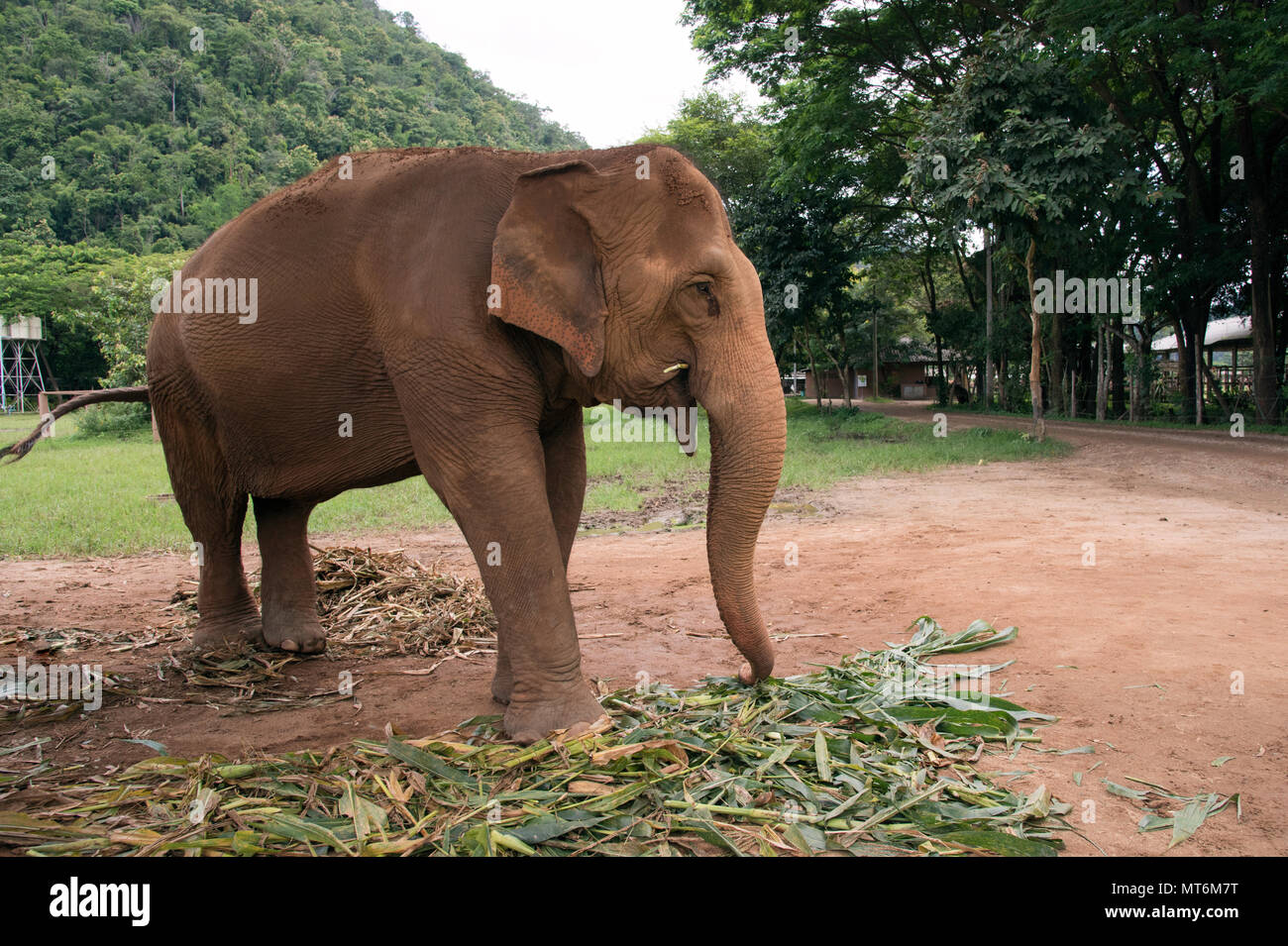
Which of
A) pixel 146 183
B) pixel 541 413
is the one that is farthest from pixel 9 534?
pixel 146 183

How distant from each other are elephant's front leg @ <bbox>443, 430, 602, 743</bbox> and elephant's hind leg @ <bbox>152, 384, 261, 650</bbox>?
2186 millimetres

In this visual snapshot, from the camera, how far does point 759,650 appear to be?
4.16 m

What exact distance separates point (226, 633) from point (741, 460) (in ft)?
12.5

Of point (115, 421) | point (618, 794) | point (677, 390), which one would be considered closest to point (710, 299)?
point (677, 390)

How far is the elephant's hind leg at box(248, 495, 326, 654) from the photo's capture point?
5.63m

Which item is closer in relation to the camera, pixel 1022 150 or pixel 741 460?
pixel 741 460

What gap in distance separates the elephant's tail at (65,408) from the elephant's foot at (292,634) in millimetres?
1696

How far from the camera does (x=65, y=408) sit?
5.55 metres

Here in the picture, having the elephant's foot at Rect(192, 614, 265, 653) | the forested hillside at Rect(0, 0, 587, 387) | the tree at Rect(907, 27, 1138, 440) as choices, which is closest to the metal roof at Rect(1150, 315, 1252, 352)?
the tree at Rect(907, 27, 1138, 440)

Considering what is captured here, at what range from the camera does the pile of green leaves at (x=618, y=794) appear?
114 inches

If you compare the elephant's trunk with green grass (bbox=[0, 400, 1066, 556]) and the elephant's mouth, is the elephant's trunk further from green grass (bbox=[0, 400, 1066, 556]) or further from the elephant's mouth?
green grass (bbox=[0, 400, 1066, 556])

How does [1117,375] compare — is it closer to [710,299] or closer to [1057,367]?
[1057,367]

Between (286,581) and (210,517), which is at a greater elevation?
(210,517)

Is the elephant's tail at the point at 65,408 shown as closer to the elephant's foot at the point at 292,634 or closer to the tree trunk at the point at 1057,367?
the elephant's foot at the point at 292,634
